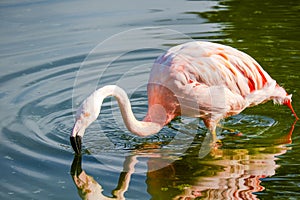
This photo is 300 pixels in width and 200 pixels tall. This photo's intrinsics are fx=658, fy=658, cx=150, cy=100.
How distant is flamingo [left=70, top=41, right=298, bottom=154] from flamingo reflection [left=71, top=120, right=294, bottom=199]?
0.35m

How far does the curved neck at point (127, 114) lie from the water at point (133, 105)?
0.70 ft

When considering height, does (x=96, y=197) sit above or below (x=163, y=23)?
below

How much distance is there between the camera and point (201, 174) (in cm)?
580

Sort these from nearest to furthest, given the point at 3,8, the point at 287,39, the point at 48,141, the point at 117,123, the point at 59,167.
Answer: the point at 59,167, the point at 48,141, the point at 117,123, the point at 287,39, the point at 3,8

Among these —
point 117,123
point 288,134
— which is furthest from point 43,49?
point 288,134

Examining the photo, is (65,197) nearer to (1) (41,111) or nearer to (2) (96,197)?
(2) (96,197)

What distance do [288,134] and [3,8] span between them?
5857 mm

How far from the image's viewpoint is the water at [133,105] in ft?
18.5

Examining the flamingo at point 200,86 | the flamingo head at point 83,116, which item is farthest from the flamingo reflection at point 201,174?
the flamingo head at point 83,116

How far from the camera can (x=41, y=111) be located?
714cm

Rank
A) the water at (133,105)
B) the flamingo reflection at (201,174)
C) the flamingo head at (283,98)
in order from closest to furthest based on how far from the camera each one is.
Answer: the flamingo reflection at (201,174) < the water at (133,105) < the flamingo head at (283,98)

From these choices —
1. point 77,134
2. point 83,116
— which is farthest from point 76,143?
point 83,116

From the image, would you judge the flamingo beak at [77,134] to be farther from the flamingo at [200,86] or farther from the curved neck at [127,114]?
the flamingo at [200,86]

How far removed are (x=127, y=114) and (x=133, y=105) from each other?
1.44 m
